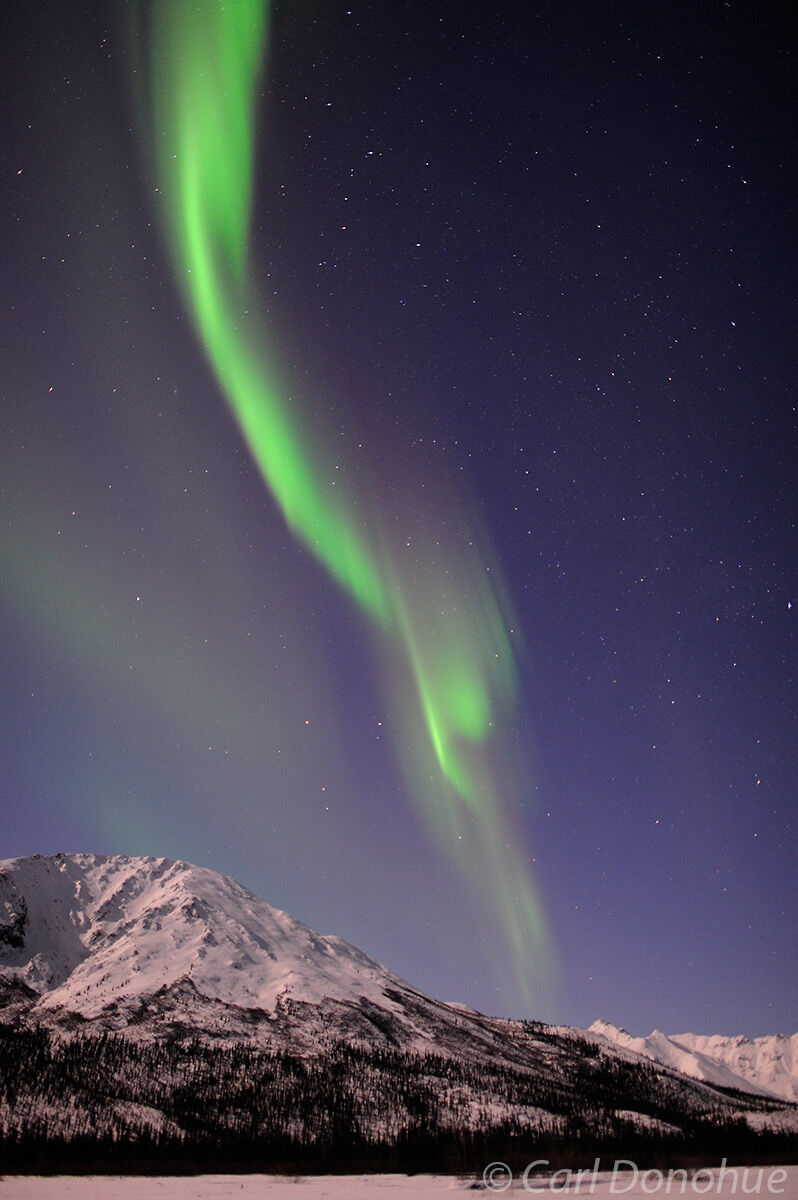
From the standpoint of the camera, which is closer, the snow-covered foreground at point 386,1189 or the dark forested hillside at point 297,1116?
the snow-covered foreground at point 386,1189

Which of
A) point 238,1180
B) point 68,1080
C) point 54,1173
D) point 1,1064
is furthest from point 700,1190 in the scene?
point 1,1064

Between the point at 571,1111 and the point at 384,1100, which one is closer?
the point at 384,1100

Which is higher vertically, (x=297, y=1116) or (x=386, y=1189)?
(x=386, y=1189)

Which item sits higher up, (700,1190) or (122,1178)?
(700,1190)

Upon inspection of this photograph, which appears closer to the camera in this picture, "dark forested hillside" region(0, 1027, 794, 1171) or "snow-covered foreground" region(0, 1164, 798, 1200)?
"snow-covered foreground" region(0, 1164, 798, 1200)

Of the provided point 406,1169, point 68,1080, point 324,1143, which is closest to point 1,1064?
point 68,1080

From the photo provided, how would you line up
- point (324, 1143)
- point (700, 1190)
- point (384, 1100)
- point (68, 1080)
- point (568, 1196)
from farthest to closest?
point (384, 1100)
point (68, 1080)
point (324, 1143)
point (700, 1190)
point (568, 1196)

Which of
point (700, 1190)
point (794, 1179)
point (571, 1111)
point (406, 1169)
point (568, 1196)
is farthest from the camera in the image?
point (571, 1111)

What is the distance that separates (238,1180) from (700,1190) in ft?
149

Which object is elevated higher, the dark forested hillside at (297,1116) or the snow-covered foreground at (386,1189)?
the snow-covered foreground at (386,1189)

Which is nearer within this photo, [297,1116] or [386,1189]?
[386,1189]

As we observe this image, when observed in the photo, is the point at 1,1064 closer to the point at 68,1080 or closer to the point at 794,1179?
the point at 68,1080

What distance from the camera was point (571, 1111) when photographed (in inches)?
6521

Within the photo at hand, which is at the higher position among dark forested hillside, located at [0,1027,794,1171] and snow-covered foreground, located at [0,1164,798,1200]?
snow-covered foreground, located at [0,1164,798,1200]
